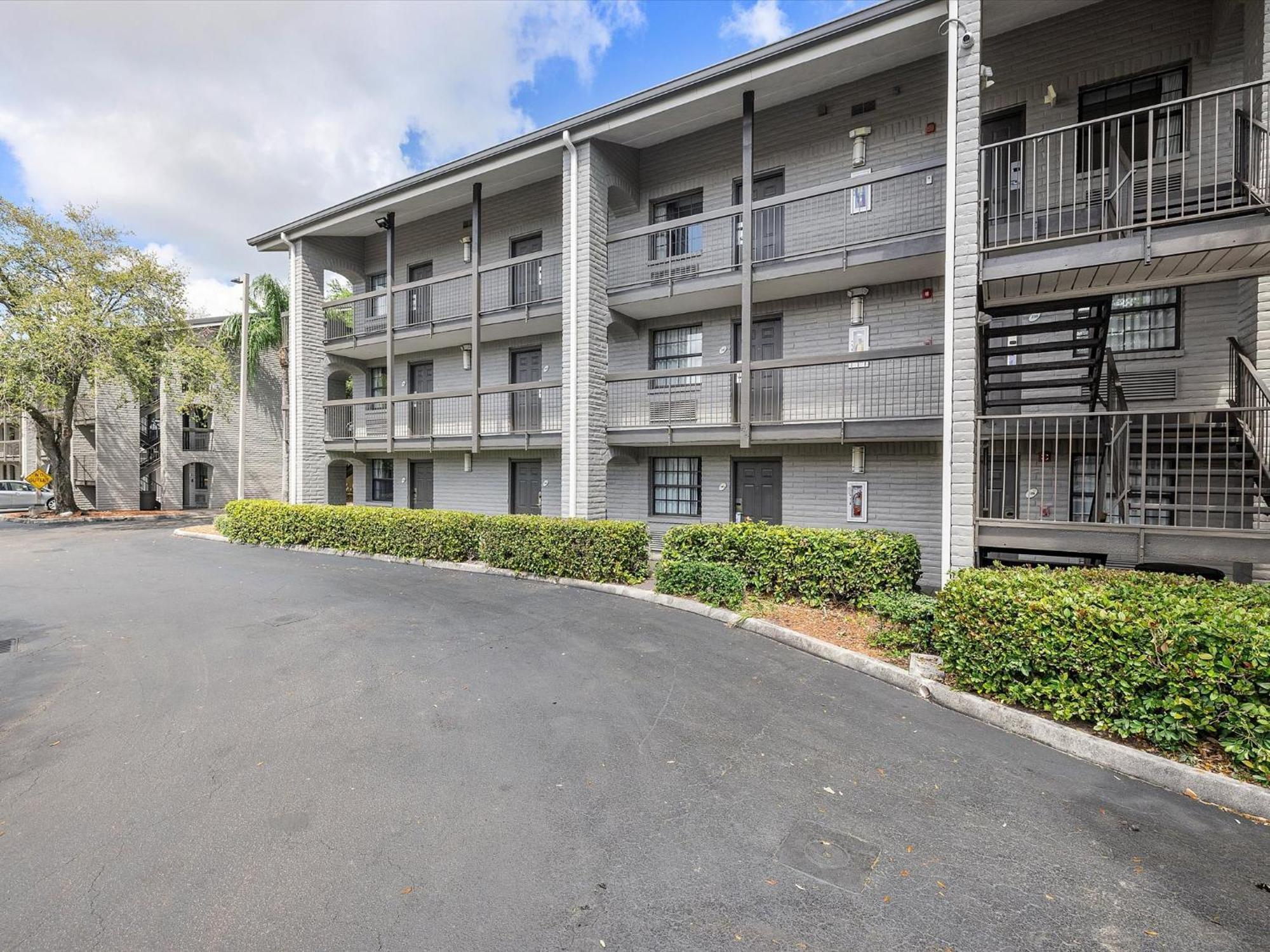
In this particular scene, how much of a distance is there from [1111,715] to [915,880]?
8.56ft

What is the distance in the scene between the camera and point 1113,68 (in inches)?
324

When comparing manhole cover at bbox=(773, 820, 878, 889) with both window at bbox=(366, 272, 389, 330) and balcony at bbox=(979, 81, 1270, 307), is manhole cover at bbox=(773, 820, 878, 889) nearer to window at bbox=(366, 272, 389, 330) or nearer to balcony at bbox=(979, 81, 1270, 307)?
balcony at bbox=(979, 81, 1270, 307)

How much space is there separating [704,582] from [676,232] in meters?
8.23

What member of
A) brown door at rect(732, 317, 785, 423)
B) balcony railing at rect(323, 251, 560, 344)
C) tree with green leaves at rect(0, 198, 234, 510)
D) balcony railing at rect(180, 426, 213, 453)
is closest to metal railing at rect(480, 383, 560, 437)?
balcony railing at rect(323, 251, 560, 344)

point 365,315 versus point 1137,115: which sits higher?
point 1137,115

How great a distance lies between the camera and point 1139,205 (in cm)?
786

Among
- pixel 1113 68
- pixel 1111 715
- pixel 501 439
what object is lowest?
pixel 1111 715

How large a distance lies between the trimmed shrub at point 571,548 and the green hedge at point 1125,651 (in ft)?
16.6

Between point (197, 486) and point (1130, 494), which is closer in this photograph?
point (1130, 494)

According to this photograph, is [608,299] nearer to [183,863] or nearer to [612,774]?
[612,774]

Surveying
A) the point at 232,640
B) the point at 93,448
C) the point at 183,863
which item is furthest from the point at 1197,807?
the point at 93,448

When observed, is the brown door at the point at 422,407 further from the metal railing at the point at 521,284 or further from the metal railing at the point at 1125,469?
the metal railing at the point at 1125,469

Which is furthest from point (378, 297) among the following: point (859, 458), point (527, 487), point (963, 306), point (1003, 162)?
point (1003, 162)

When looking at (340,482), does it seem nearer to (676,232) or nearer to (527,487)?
(527,487)
